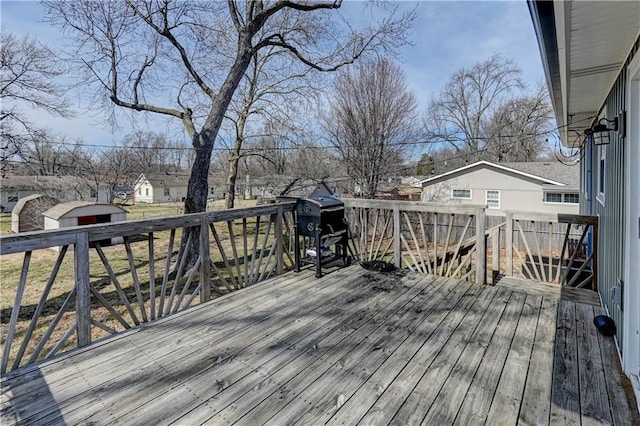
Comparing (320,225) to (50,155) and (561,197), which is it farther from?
(561,197)

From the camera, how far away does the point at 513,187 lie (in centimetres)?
1451

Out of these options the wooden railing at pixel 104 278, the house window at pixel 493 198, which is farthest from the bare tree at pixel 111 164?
the house window at pixel 493 198

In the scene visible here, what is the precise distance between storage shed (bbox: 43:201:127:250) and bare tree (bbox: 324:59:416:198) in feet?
29.0

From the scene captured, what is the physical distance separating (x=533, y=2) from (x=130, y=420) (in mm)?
2936

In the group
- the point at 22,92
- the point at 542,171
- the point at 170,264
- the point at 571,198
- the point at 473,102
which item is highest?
the point at 473,102

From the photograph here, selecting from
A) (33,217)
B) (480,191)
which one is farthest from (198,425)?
(480,191)

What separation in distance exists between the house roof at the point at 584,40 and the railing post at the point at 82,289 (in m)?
3.26

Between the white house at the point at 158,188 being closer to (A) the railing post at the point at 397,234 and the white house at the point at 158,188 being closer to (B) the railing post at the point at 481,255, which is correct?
(A) the railing post at the point at 397,234

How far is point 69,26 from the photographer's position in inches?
281

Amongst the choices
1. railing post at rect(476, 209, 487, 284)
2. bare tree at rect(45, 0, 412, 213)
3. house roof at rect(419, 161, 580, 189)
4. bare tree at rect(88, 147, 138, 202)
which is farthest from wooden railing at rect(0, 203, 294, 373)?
house roof at rect(419, 161, 580, 189)

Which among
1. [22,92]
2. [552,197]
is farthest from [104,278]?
[552,197]

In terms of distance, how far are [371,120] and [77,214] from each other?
10.7 metres

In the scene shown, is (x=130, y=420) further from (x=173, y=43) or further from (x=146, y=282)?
(x=173, y=43)

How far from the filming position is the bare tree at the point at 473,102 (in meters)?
22.3
